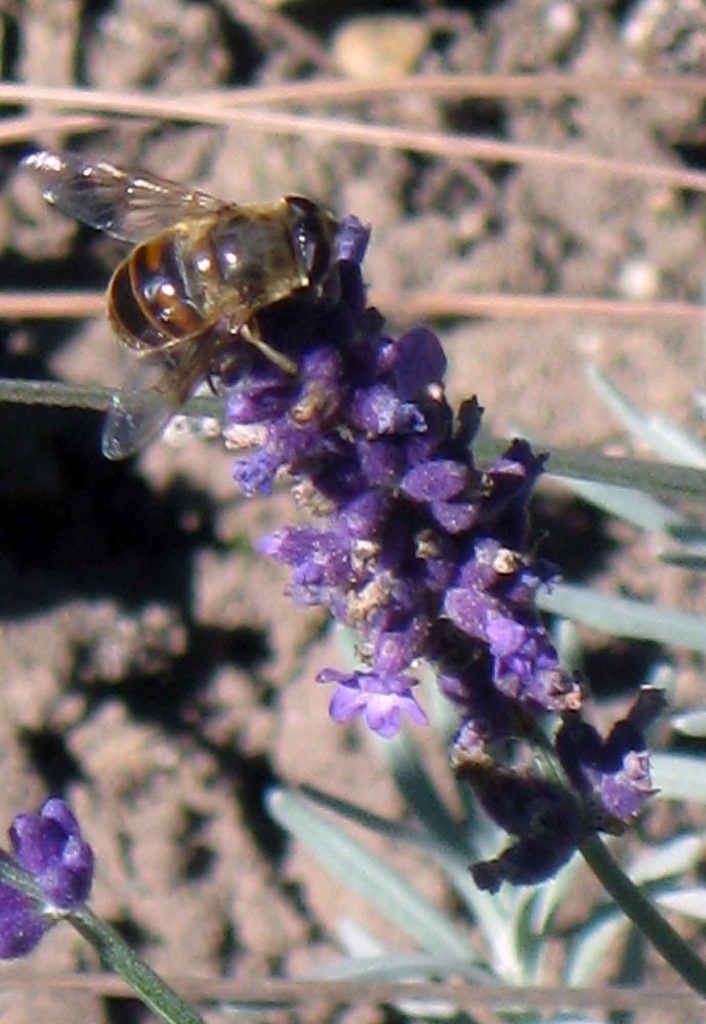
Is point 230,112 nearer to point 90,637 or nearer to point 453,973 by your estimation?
point 90,637

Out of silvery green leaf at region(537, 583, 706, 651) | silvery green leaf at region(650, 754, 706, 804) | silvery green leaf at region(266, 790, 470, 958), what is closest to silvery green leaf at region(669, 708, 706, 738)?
silvery green leaf at region(650, 754, 706, 804)

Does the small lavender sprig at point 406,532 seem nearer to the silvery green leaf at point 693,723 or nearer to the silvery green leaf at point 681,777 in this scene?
the silvery green leaf at point 693,723

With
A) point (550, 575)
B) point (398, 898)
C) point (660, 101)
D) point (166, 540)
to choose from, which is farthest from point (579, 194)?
point (550, 575)

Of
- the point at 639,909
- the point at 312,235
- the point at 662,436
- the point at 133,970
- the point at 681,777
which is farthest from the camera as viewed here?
the point at 662,436

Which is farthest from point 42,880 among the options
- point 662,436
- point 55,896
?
point 662,436

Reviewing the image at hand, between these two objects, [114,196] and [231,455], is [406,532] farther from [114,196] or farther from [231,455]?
[231,455]

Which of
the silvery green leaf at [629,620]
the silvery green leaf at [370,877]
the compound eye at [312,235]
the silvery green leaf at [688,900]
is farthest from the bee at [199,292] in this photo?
the silvery green leaf at [688,900]

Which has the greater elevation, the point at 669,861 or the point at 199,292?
the point at 199,292
